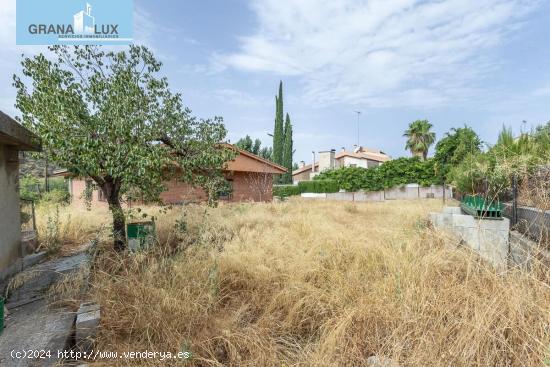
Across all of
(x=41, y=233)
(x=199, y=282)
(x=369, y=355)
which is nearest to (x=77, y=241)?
(x=41, y=233)

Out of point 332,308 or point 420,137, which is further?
point 420,137

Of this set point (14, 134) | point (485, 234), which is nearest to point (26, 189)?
point (14, 134)

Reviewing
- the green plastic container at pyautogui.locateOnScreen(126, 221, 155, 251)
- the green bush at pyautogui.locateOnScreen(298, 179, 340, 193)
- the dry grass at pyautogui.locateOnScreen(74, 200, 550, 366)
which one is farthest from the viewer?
the green bush at pyautogui.locateOnScreen(298, 179, 340, 193)

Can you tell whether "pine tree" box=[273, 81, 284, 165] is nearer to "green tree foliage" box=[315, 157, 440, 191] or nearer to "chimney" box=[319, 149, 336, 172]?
"green tree foliage" box=[315, 157, 440, 191]

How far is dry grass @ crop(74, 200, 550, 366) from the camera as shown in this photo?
2.21m

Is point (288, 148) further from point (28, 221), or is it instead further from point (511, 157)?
point (511, 157)

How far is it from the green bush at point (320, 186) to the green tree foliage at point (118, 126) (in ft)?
71.0

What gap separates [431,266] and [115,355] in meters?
3.25

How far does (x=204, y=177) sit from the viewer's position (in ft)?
19.1

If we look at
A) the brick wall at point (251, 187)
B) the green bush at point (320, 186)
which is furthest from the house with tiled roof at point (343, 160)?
the brick wall at point (251, 187)

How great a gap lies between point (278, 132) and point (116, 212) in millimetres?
28992

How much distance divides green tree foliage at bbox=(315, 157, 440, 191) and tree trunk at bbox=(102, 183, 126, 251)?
2224 centimetres

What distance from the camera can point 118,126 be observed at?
431cm

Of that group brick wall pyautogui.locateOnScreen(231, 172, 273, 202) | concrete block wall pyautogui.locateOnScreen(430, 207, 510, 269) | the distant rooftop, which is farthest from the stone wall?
the distant rooftop
